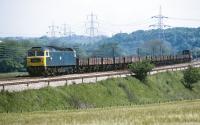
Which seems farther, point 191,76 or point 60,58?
point 191,76

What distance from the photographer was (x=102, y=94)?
165 feet

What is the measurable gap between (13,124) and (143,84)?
1555 inches

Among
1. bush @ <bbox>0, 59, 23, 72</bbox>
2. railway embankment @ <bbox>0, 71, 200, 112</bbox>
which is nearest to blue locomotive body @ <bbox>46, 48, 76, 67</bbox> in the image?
railway embankment @ <bbox>0, 71, 200, 112</bbox>

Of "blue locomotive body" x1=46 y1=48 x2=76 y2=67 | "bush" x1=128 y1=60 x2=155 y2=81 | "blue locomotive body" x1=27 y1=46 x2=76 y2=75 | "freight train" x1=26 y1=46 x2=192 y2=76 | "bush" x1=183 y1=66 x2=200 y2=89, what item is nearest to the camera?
"blue locomotive body" x1=27 y1=46 x2=76 y2=75

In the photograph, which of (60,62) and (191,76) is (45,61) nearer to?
(60,62)

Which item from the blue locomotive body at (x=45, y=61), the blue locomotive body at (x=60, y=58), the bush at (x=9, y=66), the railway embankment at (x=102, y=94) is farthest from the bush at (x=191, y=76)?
the bush at (x=9, y=66)

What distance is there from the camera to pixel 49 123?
24.8m

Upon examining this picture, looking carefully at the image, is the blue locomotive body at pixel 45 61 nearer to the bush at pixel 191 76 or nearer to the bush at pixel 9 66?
the bush at pixel 191 76

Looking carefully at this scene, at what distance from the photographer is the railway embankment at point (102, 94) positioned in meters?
37.7

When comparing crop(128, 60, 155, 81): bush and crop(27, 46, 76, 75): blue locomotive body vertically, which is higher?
crop(27, 46, 76, 75): blue locomotive body

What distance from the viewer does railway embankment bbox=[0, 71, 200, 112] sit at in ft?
124

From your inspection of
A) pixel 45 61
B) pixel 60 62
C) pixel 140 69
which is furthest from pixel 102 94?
pixel 140 69

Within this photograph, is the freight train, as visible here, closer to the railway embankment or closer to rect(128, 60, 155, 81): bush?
the railway embankment

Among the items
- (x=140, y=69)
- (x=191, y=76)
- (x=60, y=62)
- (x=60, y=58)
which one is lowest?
(x=191, y=76)
